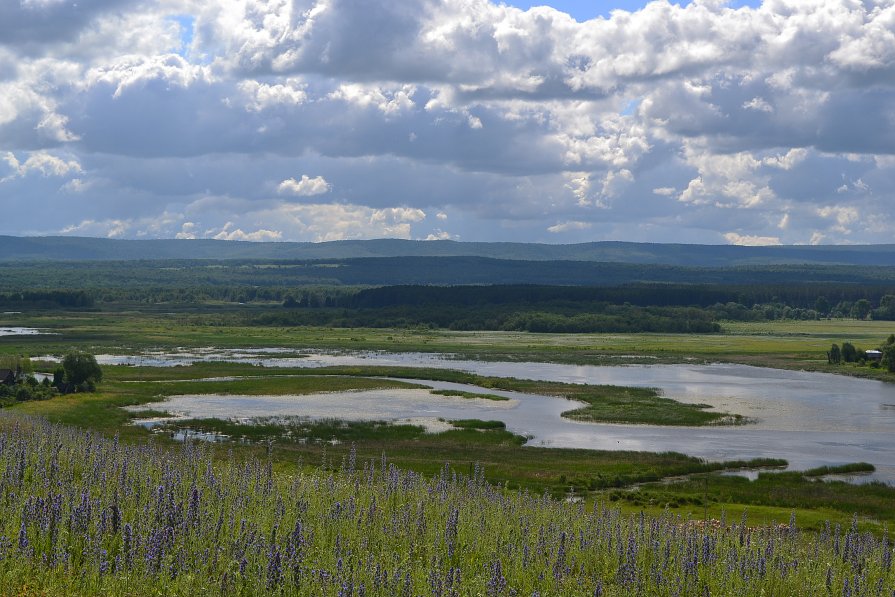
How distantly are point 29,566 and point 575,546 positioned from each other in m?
10.4

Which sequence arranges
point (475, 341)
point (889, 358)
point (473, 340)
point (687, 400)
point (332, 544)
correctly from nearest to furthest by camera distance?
point (332, 544), point (687, 400), point (889, 358), point (475, 341), point (473, 340)

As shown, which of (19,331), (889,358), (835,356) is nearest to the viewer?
(889,358)

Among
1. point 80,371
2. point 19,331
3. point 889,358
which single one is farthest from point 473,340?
point 80,371

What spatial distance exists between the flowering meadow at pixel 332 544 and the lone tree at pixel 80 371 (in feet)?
169

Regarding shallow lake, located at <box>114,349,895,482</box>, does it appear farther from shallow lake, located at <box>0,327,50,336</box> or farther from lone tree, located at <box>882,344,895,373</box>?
shallow lake, located at <box>0,327,50,336</box>

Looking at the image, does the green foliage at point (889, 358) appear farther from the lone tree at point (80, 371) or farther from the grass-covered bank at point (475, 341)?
the lone tree at point (80, 371)

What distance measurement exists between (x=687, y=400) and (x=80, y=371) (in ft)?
146

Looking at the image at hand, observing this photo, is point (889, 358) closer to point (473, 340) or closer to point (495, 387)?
point (495, 387)

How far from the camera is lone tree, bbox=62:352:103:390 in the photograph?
245 feet

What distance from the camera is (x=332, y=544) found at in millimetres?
18641

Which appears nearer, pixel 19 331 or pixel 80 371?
pixel 80 371

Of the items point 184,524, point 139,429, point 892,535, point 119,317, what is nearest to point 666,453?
point 892,535

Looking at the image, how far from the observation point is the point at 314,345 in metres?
134

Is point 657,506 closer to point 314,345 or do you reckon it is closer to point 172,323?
point 314,345
